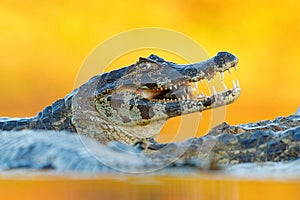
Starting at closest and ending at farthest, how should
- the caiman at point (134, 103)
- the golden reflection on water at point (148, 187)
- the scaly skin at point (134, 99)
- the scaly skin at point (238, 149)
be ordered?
the golden reflection on water at point (148, 187), the scaly skin at point (238, 149), the caiman at point (134, 103), the scaly skin at point (134, 99)

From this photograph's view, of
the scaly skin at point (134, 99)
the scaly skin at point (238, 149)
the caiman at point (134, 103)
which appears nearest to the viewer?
the scaly skin at point (238, 149)

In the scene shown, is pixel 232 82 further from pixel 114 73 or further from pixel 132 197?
pixel 132 197

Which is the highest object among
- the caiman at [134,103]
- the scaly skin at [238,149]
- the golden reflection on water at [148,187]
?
the caiman at [134,103]

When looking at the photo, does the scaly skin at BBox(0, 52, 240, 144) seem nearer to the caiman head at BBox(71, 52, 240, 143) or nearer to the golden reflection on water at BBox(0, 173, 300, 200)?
the caiman head at BBox(71, 52, 240, 143)

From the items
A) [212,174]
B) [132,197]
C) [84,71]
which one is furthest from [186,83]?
[132,197]

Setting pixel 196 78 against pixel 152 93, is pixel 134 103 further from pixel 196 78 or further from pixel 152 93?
pixel 196 78

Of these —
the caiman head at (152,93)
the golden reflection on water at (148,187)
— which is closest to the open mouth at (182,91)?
the caiman head at (152,93)

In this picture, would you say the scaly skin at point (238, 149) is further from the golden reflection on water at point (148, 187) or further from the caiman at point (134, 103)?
the caiman at point (134, 103)

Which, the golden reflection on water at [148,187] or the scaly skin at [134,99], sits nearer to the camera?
the golden reflection on water at [148,187]
